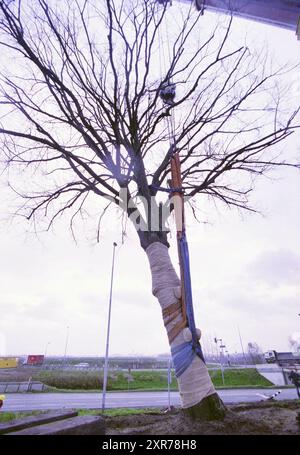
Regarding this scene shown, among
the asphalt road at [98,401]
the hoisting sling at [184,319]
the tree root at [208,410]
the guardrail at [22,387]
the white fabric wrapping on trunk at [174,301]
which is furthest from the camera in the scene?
the guardrail at [22,387]

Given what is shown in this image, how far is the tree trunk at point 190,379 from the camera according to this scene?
278 cm

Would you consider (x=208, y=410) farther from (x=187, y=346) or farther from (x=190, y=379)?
(x=187, y=346)

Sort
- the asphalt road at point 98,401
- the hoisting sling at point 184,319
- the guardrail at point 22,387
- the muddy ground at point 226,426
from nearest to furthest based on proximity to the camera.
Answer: the muddy ground at point 226,426 → the hoisting sling at point 184,319 → the asphalt road at point 98,401 → the guardrail at point 22,387

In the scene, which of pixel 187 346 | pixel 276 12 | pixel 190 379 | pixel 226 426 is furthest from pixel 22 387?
pixel 276 12

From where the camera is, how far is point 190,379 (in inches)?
116

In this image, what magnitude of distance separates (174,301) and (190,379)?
923mm

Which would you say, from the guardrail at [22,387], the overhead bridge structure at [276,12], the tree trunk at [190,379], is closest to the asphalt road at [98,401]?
the guardrail at [22,387]

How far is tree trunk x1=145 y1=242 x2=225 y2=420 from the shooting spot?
2.78 metres

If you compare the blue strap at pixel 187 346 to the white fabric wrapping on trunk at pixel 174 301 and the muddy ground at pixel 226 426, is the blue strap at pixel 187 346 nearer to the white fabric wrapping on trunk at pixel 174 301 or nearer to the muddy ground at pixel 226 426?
the white fabric wrapping on trunk at pixel 174 301

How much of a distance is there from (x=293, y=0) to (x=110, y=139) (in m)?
7.76

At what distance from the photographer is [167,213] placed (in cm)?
432

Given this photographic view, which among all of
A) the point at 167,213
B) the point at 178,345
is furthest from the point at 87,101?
the point at 178,345

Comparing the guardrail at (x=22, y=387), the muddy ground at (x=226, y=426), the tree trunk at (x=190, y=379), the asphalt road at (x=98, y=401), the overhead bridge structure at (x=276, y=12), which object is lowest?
the asphalt road at (x=98, y=401)
